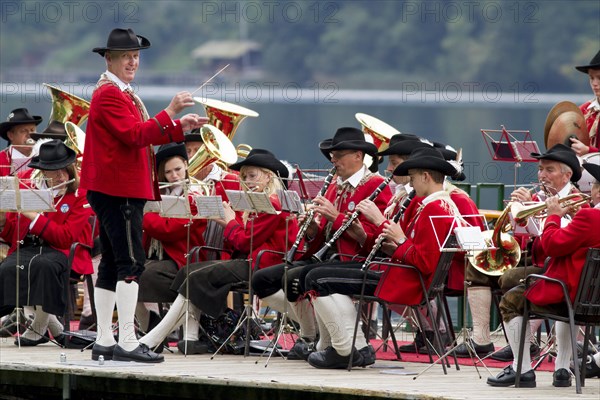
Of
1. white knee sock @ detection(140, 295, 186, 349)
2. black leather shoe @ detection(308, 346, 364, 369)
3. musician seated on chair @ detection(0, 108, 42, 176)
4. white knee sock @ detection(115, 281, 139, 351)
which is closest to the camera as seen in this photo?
white knee sock @ detection(115, 281, 139, 351)

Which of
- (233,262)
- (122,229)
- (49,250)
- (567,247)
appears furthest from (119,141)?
(567,247)

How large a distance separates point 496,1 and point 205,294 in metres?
60.0

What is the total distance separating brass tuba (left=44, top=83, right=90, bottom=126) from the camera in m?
12.5

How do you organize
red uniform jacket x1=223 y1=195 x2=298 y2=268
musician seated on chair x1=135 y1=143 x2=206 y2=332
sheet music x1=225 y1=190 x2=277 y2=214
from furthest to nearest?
1. musician seated on chair x1=135 y1=143 x2=206 y2=332
2. red uniform jacket x1=223 y1=195 x2=298 y2=268
3. sheet music x1=225 y1=190 x2=277 y2=214

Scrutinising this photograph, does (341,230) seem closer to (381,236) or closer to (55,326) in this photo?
(381,236)

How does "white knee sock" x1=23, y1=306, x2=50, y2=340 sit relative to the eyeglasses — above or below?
below

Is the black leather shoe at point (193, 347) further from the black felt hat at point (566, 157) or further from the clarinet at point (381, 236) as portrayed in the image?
the black felt hat at point (566, 157)

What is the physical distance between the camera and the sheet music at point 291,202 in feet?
30.2

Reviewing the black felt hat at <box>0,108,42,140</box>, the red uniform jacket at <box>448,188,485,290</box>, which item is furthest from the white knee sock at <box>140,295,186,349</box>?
the black felt hat at <box>0,108,42,140</box>

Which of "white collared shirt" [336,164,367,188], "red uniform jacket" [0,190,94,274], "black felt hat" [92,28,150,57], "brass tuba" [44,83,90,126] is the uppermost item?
"black felt hat" [92,28,150,57]

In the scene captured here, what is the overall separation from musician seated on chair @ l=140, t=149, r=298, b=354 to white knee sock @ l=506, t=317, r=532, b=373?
179cm

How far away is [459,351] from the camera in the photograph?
10016mm

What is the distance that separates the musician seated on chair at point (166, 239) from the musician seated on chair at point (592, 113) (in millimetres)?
2502

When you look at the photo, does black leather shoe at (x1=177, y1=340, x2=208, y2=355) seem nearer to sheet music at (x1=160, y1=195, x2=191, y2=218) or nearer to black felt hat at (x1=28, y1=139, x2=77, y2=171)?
sheet music at (x1=160, y1=195, x2=191, y2=218)
